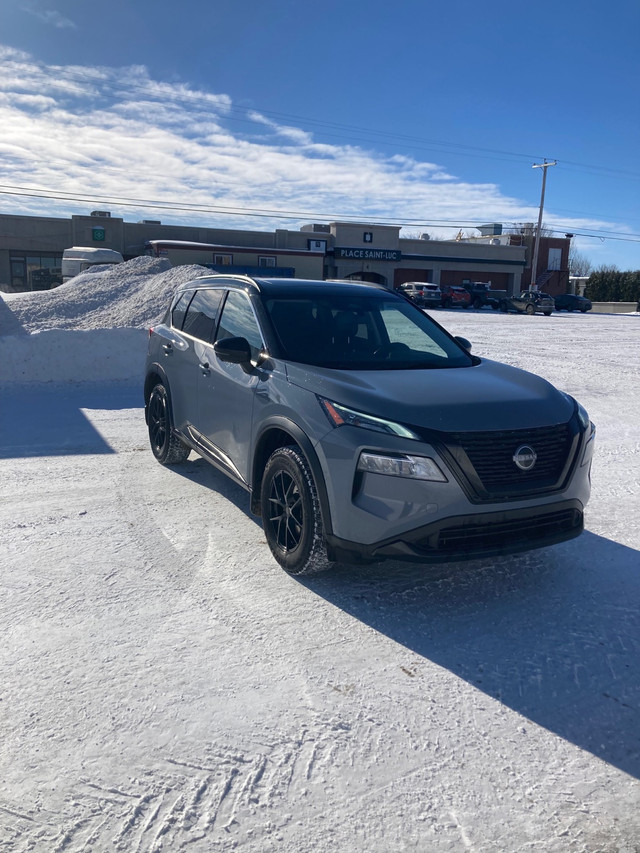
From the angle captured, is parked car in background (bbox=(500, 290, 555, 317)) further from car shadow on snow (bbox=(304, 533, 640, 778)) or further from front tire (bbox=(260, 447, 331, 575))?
front tire (bbox=(260, 447, 331, 575))

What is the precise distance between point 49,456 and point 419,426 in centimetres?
453

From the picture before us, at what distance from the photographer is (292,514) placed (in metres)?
4.29

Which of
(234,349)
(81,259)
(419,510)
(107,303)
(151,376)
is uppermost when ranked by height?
(81,259)

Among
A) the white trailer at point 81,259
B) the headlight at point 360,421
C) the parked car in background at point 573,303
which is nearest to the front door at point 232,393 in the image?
the headlight at point 360,421

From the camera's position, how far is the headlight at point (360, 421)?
380cm

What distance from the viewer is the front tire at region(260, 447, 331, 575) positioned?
160 inches

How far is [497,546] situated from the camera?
3.90 m

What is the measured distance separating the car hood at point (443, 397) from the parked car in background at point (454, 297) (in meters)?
42.0

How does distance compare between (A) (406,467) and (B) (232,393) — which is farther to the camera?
(B) (232,393)

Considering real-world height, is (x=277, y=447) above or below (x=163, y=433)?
→ above

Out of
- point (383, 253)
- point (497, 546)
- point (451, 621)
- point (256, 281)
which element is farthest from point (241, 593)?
point (383, 253)

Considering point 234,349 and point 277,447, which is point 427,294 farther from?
point 277,447

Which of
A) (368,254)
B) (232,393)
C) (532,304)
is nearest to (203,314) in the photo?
(232,393)

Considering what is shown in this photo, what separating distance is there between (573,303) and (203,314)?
47.6 metres
